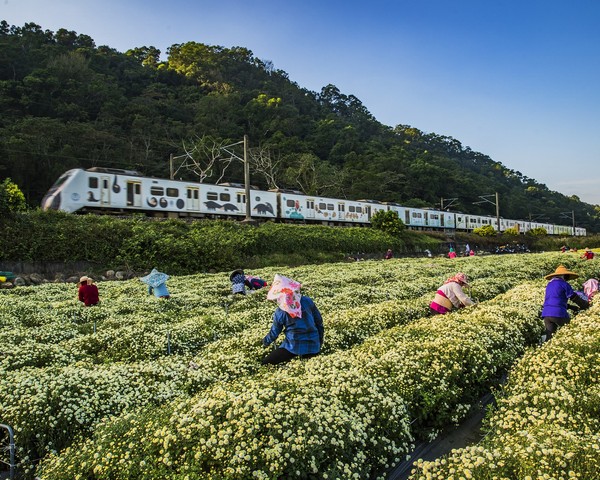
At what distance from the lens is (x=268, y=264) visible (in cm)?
A: 3130

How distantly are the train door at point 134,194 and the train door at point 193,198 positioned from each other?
159 inches

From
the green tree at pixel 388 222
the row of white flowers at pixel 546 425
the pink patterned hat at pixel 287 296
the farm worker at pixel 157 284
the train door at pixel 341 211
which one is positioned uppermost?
the train door at pixel 341 211

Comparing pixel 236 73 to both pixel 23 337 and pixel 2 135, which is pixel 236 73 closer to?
pixel 2 135

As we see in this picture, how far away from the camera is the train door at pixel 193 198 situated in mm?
34534

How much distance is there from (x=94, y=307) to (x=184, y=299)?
279 cm

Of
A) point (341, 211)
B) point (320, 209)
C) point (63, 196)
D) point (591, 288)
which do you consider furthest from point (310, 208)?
point (591, 288)

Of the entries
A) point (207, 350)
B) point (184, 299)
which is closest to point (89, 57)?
point (184, 299)

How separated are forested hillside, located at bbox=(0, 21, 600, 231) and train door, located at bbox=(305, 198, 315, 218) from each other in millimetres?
13618

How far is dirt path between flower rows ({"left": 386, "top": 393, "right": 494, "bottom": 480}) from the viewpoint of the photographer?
4695 millimetres

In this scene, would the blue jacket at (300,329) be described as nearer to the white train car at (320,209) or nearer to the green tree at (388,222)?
the white train car at (320,209)

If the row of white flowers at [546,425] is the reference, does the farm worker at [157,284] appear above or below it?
above

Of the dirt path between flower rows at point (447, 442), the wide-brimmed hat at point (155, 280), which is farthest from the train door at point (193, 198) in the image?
the dirt path between flower rows at point (447, 442)

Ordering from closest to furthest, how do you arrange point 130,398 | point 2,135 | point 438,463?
1. point 438,463
2. point 130,398
3. point 2,135

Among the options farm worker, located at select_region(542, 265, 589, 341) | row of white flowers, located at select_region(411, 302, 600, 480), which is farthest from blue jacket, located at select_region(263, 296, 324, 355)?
farm worker, located at select_region(542, 265, 589, 341)
